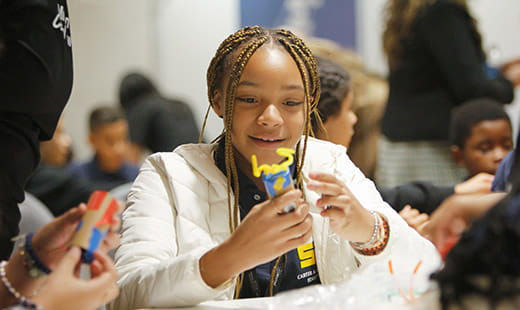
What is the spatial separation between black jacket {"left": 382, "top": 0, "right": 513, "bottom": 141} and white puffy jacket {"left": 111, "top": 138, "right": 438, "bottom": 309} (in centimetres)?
112

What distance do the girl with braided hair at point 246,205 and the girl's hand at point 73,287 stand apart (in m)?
0.18

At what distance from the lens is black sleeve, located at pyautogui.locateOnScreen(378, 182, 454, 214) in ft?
4.78

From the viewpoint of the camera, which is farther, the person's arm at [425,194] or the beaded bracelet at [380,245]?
the person's arm at [425,194]

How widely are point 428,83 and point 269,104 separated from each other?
138 centimetres

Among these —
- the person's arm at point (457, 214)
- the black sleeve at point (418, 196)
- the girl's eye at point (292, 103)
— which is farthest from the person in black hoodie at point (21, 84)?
the black sleeve at point (418, 196)

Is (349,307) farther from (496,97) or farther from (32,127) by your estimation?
(496,97)

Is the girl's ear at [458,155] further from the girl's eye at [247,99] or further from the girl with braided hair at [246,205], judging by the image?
the girl's eye at [247,99]

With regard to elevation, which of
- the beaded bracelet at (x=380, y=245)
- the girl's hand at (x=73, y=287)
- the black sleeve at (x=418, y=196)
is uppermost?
the girl's hand at (x=73, y=287)

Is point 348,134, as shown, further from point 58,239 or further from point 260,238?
point 58,239

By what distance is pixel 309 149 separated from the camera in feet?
3.76

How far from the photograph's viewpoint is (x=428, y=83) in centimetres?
221

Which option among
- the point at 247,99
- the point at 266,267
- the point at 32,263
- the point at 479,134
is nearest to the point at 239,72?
→ the point at 247,99

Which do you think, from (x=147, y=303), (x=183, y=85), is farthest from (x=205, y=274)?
(x=183, y=85)

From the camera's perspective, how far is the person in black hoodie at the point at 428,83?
210 centimetres
